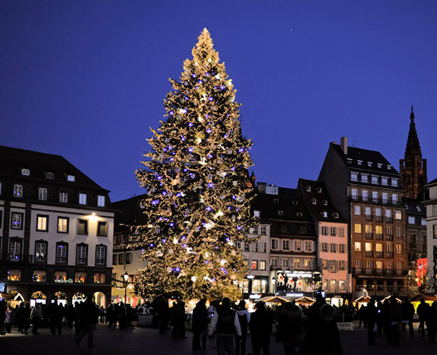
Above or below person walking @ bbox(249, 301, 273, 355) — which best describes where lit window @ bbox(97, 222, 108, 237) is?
above

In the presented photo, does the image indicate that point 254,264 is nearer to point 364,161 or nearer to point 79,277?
point 364,161

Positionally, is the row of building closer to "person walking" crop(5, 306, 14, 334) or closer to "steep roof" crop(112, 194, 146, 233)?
"steep roof" crop(112, 194, 146, 233)

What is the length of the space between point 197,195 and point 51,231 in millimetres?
30423

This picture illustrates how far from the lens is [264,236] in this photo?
85750 mm

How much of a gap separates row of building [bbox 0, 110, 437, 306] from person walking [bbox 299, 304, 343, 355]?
166ft

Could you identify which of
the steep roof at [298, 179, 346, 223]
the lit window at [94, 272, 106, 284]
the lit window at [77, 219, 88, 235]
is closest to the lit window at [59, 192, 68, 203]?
the lit window at [77, 219, 88, 235]

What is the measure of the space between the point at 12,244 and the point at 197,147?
98.1ft

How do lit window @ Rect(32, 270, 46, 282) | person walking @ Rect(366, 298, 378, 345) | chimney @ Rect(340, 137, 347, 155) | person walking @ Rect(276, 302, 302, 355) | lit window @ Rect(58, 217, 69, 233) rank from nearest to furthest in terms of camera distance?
person walking @ Rect(276, 302, 302, 355), person walking @ Rect(366, 298, 378, 345), lit window @ Rect(32, 270, 46, 282), lit window @ Rect(58, 217, 69, 233), chimney @ Rect(340, 137, 347, 155)

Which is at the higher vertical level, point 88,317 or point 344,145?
point 344,145

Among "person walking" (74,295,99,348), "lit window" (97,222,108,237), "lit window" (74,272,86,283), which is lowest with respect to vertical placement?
"person walking" (74,295,99,348)

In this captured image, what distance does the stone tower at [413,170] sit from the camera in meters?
153

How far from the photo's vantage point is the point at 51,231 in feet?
216

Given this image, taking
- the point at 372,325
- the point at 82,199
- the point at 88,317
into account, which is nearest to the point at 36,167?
the point at 82,199

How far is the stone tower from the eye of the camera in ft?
503
